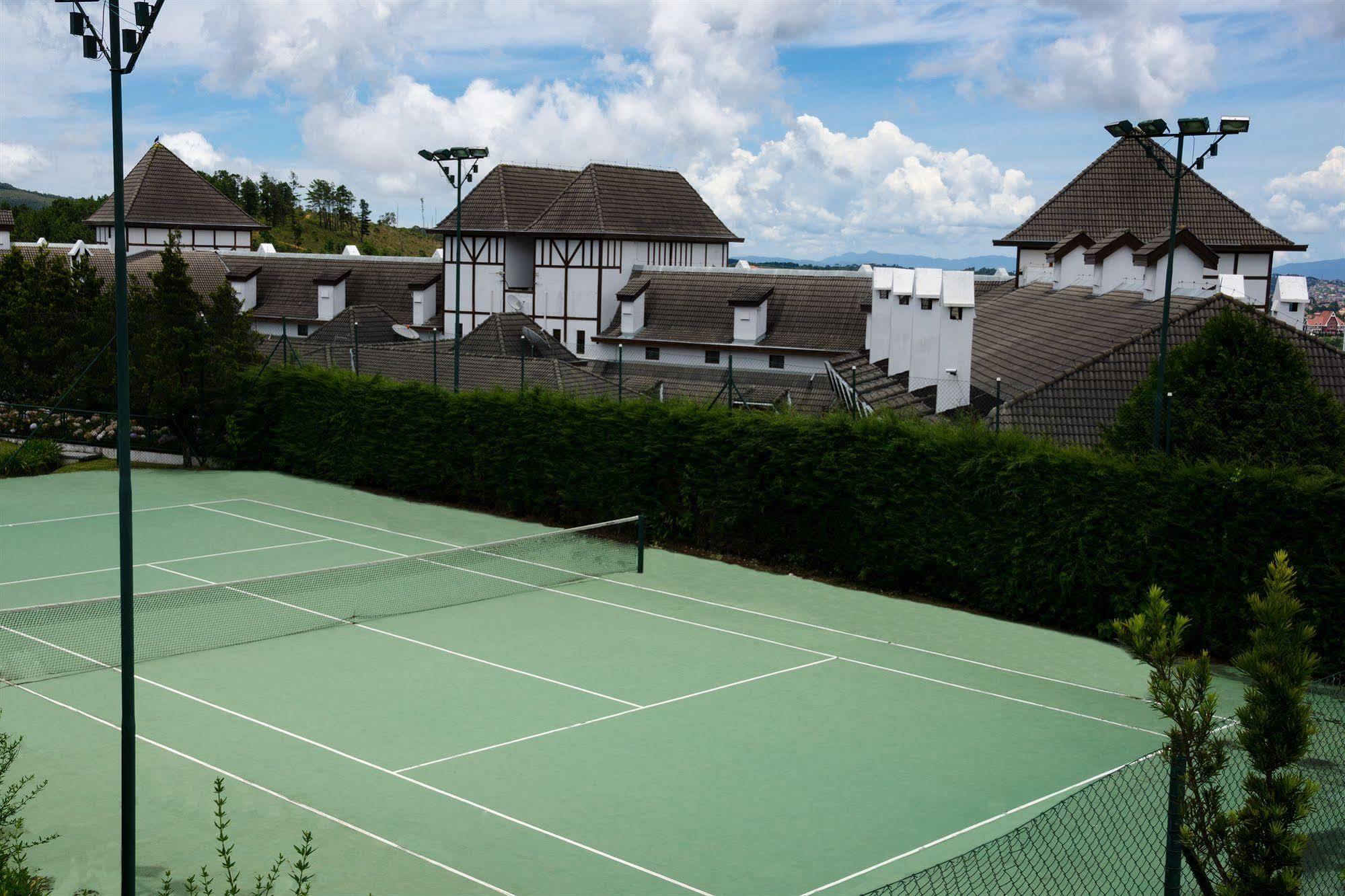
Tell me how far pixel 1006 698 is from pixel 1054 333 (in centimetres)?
1379

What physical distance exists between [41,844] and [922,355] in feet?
62.4

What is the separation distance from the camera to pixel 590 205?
45.9 m

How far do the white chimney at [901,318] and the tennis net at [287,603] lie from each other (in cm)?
857

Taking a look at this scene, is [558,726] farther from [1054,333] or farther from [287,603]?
[1054,333]

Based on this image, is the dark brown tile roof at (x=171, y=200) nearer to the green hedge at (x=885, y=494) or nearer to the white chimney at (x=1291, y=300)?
the green hedge at (x=885, y=494)

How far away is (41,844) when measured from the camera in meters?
9.38

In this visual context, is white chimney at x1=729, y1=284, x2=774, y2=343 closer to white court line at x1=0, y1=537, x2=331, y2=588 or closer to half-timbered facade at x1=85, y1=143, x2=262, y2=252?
white court line at x1=0, y1=537, x2=331, y2=588

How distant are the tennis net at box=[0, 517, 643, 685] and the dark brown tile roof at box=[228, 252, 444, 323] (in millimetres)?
31343

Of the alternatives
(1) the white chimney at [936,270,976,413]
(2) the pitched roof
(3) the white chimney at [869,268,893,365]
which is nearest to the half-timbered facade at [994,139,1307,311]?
(3) the white chimney at [869,268,893,365]

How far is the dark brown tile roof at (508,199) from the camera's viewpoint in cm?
4722

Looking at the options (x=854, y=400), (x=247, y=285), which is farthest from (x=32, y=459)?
(x=247, y=285)

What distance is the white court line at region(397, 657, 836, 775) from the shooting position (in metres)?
11.4

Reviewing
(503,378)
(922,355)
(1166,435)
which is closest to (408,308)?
(503,378)

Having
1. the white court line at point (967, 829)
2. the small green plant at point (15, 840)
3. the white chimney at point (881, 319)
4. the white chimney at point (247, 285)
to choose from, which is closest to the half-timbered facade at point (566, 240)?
the white chimney at point (247, 285)
